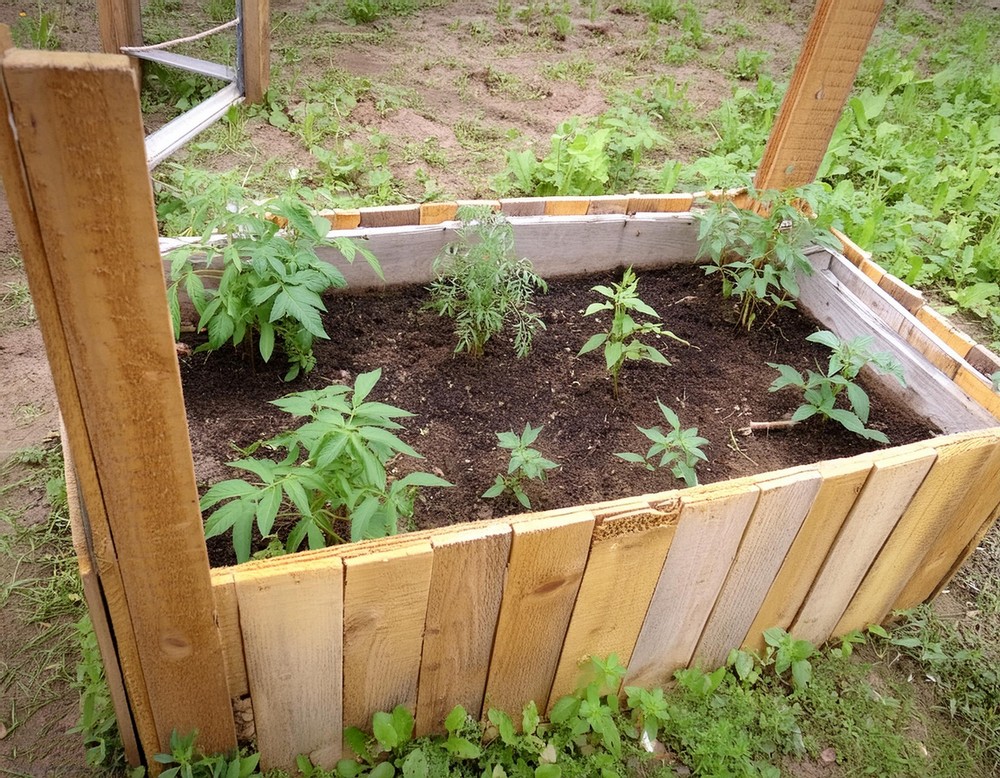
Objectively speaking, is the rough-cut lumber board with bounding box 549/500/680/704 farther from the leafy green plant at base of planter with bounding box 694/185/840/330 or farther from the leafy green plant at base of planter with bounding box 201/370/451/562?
the leafy green plant at base of planter with bounding box 694/185/840/330

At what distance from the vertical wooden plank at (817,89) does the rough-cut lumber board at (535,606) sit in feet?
5.97

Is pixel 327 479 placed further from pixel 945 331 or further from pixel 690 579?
pixel 945 331

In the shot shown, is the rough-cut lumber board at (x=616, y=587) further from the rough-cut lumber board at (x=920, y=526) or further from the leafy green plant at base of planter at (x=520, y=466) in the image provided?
the rough-cut lumber board at (x=920, y=526)

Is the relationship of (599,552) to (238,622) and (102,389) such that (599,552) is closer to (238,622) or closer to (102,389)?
(238,622)

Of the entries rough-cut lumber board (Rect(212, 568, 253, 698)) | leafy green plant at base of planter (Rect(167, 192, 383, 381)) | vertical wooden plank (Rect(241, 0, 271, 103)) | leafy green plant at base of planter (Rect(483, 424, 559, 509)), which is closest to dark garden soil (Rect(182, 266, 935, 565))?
leafy green plant at base of planter (Rect(483, 424, 559, 509))

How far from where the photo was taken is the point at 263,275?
2039mm

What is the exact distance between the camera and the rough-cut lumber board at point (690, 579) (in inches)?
67.4

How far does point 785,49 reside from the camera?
20.0 feet

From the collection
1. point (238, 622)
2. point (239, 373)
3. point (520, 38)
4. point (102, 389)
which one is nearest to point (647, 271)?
point (239, 373)

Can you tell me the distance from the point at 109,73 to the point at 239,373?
151 cm

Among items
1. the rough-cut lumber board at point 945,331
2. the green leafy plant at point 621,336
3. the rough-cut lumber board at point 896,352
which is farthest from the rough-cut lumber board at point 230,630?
the rough-cut lumber board at point 945,331

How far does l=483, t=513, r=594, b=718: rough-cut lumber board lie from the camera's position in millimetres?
1578

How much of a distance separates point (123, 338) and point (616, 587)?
45.3 inches

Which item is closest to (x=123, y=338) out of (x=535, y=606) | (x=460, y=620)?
(x=460, y=620)
